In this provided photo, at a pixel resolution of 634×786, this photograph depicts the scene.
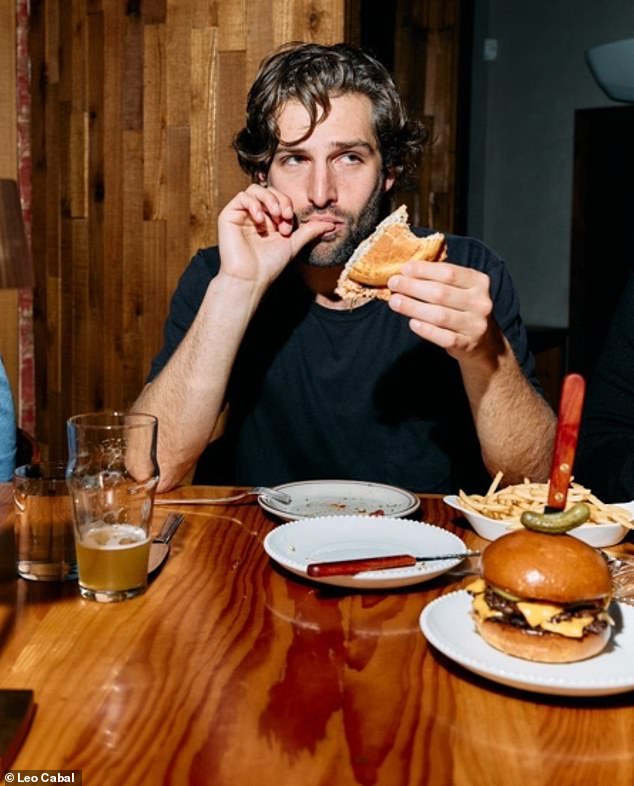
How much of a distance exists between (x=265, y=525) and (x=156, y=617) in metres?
0.39

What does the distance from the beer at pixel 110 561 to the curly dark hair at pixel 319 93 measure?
116cm

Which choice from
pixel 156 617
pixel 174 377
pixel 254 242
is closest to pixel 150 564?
pixel 156 617

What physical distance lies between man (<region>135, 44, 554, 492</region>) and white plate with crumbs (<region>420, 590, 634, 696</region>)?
916 mm

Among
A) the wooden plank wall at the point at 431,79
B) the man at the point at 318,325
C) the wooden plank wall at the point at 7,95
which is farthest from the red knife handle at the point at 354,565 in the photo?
the wooden plank wall at the point at 431,79

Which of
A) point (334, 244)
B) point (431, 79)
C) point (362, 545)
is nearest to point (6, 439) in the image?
point (334, 244)

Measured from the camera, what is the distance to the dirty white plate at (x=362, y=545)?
3.86ft

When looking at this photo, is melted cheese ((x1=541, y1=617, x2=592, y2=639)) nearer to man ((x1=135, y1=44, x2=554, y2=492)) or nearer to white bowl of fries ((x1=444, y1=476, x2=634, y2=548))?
white bowl of fries ((x1=444, y1=476, x2=634, y2=548))

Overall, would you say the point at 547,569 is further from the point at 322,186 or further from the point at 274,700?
the point at 322,186

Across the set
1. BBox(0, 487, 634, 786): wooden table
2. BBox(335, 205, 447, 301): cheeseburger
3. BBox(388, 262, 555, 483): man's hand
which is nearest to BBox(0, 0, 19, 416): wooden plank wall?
BBox(335, 205, 447, 301): cheeseburger

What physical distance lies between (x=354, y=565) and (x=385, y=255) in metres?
0.71

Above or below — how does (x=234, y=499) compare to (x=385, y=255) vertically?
below

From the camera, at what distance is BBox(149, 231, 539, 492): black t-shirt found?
2.07m

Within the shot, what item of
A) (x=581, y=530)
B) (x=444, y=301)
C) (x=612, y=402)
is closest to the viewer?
(x=581, y=530)

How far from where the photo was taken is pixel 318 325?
6.92ft
